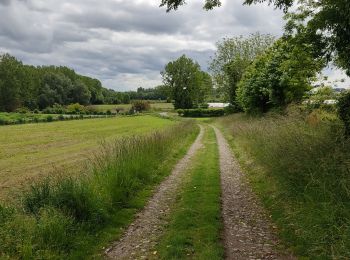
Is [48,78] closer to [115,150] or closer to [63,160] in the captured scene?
[63,160]

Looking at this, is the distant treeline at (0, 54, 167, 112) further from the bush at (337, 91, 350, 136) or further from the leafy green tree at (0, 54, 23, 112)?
the bush at (337, 91, 350, 136)

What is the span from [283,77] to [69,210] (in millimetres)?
19558

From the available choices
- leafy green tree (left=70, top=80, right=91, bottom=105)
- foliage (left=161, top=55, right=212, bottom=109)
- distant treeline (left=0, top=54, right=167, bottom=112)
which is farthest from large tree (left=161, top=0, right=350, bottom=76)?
leafy green tree (left=70, top=80, right=91, bottom=105)

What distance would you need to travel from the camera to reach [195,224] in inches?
341

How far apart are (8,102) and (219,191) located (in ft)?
392

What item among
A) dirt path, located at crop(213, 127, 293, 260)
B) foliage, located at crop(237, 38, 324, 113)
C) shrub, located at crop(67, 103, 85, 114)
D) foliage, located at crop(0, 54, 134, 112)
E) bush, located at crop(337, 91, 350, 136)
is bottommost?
dirt path, located at crop(213, 127, 293, 260)

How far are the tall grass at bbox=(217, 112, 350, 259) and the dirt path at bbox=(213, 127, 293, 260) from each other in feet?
1.08

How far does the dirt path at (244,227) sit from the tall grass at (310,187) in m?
0.33

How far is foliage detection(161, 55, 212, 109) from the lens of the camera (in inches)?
4771

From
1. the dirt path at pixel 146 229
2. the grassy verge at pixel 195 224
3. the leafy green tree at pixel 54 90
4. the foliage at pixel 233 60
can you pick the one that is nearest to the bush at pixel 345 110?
the grassy verge at pixel 195 224

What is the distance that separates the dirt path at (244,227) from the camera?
702cm

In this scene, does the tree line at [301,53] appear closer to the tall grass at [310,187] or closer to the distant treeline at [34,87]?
the tall grass at [310,187]

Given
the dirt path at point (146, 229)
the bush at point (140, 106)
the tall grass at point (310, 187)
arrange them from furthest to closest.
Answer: the bush at point (140, 106) < the dirt path at point (146, 229) < the tall grass at point (310, 187)

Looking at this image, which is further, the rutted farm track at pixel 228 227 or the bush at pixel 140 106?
the bush at pixel 140 106
